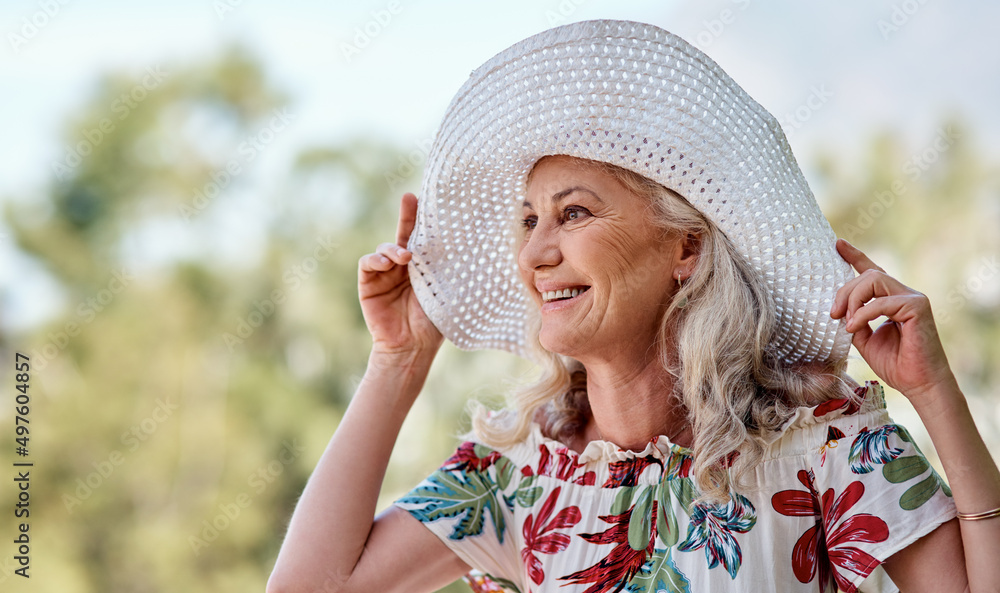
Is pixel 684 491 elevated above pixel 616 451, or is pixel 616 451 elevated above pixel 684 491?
pixel 616 451

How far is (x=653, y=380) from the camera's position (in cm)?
166

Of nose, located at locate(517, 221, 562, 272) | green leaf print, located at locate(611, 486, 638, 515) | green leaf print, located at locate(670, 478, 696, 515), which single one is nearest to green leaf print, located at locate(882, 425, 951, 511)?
green leaf print, located at locate(670, 478, 696, 515)

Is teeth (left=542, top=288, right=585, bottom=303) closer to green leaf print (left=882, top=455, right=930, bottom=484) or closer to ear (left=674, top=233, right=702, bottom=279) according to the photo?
ear (left=674, top=233, right=702, bottom=279)

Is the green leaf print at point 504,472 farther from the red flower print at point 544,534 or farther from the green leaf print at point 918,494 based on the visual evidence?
the green leaf print at point 918,494

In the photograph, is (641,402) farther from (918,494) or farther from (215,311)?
(215,311)

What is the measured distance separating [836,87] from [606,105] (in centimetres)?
734

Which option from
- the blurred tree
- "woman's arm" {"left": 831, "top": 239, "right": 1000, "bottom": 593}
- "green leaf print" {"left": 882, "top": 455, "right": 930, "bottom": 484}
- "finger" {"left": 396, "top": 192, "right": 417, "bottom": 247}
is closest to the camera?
"woman's arm" {"left": 831, "top": 239, "right": 1000, "bottom": 593}

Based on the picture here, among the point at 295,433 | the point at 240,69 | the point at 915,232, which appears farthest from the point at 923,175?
the point at 240,69

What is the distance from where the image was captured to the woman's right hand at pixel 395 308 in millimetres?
1844

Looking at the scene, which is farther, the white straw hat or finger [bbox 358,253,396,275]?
finger [bbox 358,253,396,275]

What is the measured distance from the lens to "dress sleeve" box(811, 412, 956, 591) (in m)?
1.29

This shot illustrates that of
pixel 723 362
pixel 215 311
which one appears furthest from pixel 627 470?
pixel 215 311

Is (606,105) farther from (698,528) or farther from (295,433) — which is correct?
(295,433)

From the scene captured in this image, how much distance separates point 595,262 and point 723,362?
1.01 feet
